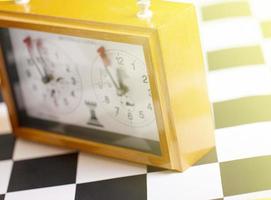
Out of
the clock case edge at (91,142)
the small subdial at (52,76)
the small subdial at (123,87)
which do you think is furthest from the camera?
the small subdial at (52,76)

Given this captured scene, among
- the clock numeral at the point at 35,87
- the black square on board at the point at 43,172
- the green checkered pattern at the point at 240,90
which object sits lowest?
the black square on board at the point at 43,172

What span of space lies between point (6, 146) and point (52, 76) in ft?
0.97

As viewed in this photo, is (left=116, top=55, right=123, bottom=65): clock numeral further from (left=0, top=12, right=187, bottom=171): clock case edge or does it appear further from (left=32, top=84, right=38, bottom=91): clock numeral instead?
(left=32, top=84, right=38, bottom=91): clock numeral

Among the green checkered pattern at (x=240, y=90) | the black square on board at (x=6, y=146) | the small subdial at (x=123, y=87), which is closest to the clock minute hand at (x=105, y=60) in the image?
the small subdial at (x=123, y=87)

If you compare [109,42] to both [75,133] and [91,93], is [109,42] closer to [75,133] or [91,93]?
[91,93]

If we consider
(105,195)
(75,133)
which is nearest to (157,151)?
(105,195)

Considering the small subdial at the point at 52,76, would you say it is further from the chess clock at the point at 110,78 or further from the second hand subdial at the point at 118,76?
the second hand subdial at the point at 118,76

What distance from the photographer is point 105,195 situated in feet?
5.14

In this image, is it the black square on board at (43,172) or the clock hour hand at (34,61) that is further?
the clock hour hand at (34,61)

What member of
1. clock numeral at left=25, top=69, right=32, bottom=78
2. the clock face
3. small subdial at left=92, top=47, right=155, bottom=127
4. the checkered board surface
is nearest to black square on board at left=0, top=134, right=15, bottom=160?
the checkered board surface

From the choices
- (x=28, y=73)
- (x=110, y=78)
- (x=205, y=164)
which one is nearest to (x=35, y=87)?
(x=28, y=73)

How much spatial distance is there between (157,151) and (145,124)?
0.28ft

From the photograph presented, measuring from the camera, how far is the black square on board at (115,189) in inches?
61.1

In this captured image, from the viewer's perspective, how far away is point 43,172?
1700 mm
